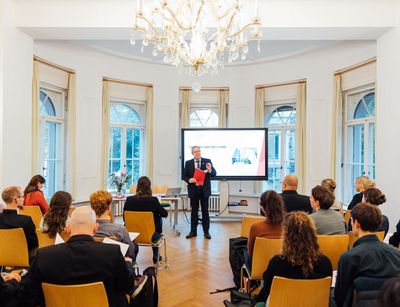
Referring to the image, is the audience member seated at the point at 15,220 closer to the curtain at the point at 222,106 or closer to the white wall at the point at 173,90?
the white wall at the point at 173,90

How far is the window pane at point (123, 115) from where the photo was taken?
7.78 meters

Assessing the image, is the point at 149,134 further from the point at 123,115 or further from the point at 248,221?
the point at 248,221

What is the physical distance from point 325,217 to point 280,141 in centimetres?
506

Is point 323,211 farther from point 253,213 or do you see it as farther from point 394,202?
point 253,213

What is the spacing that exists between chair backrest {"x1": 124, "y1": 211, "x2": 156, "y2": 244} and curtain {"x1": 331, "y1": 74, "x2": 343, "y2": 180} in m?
4.37

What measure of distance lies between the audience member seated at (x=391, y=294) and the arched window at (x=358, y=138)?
5777 mm

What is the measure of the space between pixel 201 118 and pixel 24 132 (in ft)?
14.3

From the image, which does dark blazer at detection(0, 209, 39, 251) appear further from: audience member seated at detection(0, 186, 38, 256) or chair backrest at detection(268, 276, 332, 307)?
chair backrest at detection(268, 276, 332, 307)

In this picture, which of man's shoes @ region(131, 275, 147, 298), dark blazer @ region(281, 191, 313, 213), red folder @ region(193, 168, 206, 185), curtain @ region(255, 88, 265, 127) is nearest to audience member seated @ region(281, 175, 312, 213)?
dark blazer @ region(281, 191, 313, 213)

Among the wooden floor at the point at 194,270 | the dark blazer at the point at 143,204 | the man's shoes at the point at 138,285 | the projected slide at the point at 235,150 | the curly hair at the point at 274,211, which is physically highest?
the projected slide at the point at 235,150

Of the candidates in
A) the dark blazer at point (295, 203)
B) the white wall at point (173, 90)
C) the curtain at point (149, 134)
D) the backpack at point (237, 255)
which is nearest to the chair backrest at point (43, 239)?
the backpack at point (237, 255)

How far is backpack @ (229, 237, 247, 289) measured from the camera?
353 cm

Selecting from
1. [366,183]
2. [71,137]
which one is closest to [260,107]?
[366,183]

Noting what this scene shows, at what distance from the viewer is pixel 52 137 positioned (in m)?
6.67
